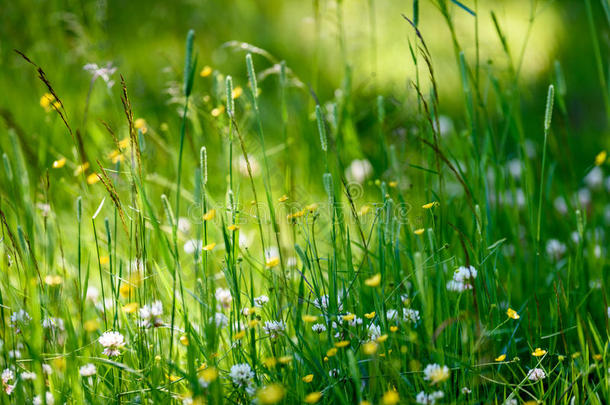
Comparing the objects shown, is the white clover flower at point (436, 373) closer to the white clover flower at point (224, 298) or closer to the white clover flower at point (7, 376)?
the white clover flower at point (224, 298)

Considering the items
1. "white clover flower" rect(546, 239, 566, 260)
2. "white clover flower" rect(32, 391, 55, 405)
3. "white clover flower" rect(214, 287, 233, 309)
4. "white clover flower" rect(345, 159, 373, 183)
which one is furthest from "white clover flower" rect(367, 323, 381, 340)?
"white clover flower" rect(345, 159, 373, 183)

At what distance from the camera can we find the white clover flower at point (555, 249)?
1.82 metres

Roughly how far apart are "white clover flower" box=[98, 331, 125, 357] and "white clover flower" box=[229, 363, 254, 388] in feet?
0.81

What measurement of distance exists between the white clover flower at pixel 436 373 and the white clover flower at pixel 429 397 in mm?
22

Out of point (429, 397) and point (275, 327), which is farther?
point (275, 327)

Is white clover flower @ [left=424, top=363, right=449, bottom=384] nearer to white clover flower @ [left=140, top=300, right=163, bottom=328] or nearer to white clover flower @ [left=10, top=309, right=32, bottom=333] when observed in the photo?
white clover flower @ [left=140, top=300, right=163, bottom=328]

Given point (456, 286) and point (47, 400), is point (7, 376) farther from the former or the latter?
point (456, 286)

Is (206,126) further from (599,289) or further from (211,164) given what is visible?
(599,289)

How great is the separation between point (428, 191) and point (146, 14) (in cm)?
318

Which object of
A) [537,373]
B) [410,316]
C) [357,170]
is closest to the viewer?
[537,373]

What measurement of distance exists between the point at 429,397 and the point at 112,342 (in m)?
0.63

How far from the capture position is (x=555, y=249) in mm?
1820

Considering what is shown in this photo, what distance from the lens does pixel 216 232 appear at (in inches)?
72.3

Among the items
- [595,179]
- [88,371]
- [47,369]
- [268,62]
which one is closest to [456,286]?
[88,371]
